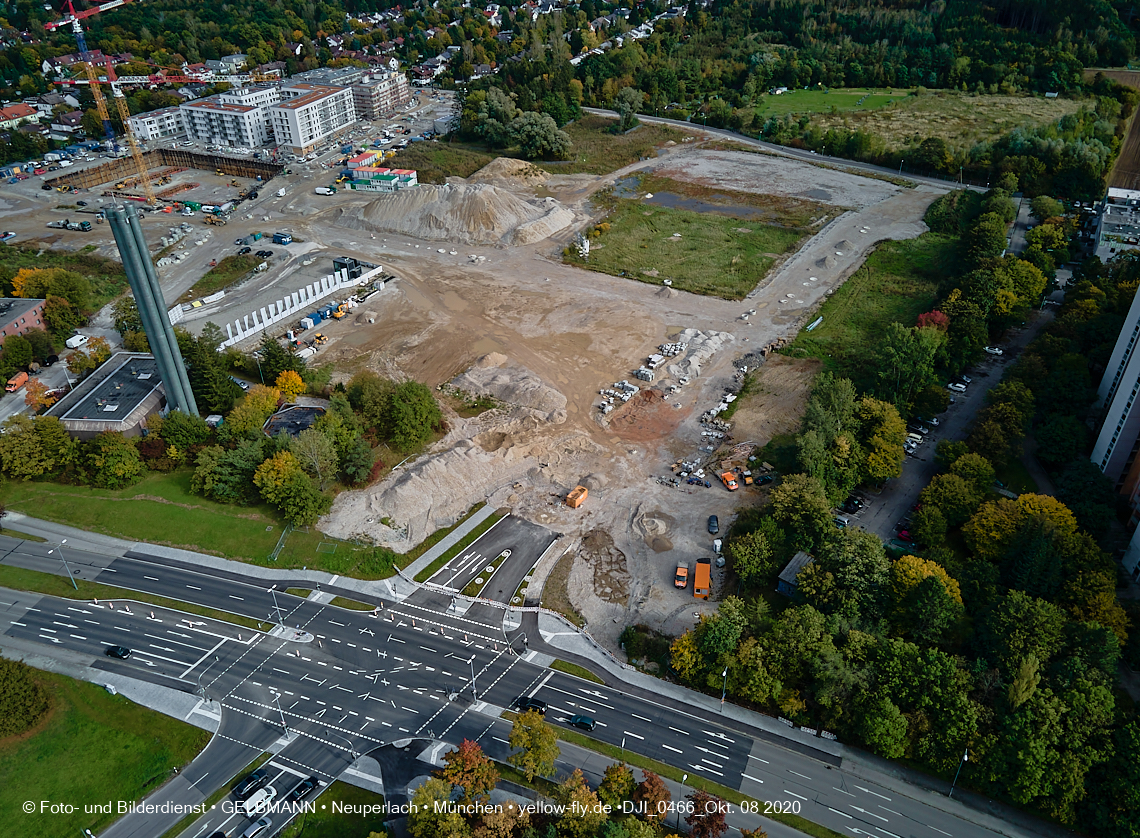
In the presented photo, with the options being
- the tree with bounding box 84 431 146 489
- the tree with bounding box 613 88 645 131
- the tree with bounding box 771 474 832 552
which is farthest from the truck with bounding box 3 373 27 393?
the tree with bounding box 613 88 645 131

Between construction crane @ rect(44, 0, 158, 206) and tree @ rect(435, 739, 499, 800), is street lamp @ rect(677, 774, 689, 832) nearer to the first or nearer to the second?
tree @ rect(435, 739, 499, 800)

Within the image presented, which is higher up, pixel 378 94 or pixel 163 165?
pixel 378 94

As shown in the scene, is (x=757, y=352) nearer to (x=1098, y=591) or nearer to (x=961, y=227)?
(x=1098, y=591)

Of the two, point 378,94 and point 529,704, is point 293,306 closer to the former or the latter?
point 529,704

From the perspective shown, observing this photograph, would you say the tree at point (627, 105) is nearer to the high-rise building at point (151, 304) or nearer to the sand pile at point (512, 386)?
the sand pile at point (512, 386)

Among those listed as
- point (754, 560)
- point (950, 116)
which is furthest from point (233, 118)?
point (950, 116)
